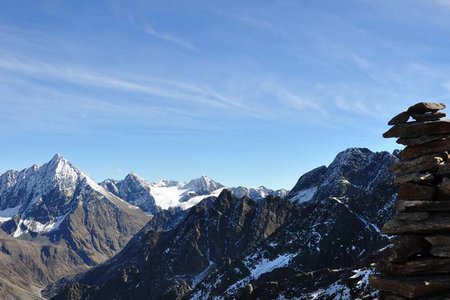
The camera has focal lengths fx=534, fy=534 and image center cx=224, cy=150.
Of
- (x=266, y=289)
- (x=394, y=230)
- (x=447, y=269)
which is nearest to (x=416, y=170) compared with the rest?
(x=394, y=230)

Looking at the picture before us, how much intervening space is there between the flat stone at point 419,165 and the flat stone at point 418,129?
133cm

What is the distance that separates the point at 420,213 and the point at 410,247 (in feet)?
5.92

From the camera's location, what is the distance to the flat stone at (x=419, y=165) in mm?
27734

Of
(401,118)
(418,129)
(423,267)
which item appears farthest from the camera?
(401,118)

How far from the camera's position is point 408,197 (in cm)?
2850

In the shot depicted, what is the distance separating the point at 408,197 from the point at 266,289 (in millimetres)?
143071

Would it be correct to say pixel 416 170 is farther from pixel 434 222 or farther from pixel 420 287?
pixel 420 287

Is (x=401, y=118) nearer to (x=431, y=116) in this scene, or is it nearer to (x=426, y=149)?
(x=431, y=116)

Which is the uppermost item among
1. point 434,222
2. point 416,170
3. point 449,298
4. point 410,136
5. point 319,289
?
point 410,136

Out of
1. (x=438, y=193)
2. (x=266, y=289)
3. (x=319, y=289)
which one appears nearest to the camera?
(x=438, y=193)

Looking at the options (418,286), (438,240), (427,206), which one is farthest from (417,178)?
(418,286)

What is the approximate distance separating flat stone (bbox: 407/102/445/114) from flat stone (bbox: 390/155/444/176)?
2561 millimetres

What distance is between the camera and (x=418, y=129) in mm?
28438

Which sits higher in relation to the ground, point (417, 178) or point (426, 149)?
point (426, 149)
